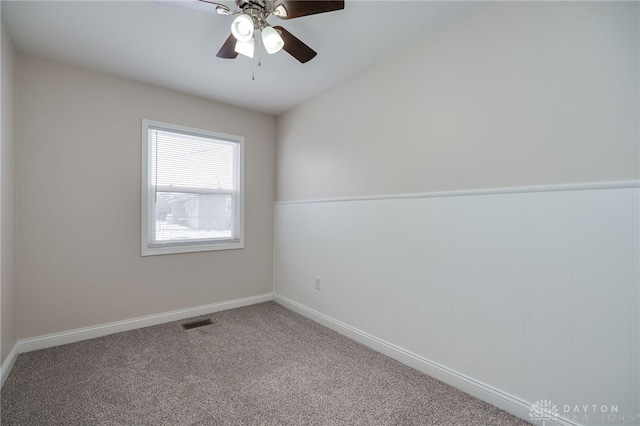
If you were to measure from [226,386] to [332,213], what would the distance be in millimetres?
1694

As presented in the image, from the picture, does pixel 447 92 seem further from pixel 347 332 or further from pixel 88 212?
pixel 88 212

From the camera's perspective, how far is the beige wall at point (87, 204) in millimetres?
2367

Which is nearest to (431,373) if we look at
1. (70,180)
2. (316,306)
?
(316,306)

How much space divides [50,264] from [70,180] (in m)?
0.74

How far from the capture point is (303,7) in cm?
150

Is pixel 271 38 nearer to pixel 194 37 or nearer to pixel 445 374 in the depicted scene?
pixel 194 37

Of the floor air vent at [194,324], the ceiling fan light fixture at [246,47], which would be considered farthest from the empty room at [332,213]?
the floor air vent at [194,324]

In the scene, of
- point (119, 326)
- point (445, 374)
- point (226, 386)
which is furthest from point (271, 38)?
point (119, 326)

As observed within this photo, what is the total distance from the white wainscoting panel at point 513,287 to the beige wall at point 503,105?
0.16m

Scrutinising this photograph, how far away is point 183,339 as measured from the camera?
102 inches

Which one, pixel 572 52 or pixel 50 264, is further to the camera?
pixel 50 264

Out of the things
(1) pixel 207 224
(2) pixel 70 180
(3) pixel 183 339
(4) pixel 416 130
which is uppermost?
(4) pixel 416 130

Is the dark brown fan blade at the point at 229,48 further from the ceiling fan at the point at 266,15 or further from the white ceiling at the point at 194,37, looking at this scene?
the white ceiling at the point at 194,37

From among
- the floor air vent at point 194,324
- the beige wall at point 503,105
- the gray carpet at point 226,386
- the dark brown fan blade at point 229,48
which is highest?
the dark brown fan blade at point 229,48
